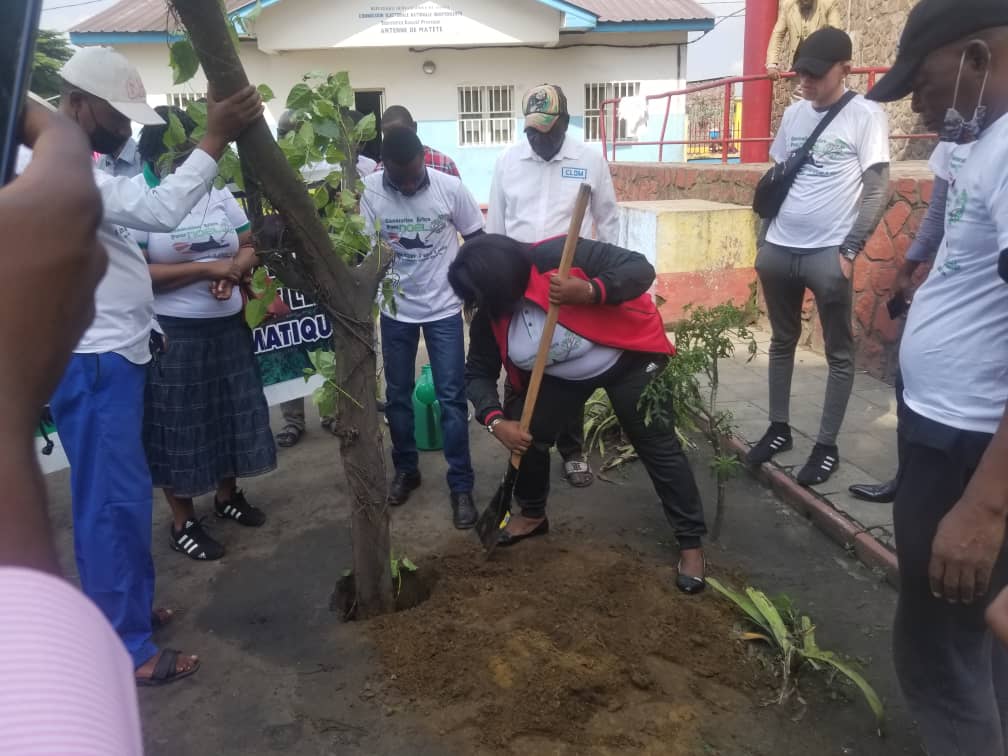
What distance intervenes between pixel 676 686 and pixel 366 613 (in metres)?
1.23

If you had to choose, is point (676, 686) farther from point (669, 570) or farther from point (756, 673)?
point (669, 570)

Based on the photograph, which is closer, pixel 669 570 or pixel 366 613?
pixel 366 613

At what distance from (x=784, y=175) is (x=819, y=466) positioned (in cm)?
149

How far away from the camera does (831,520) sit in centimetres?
372

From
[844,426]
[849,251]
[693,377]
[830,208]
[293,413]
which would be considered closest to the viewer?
[693,377]

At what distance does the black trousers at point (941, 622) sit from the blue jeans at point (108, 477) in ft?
7.86

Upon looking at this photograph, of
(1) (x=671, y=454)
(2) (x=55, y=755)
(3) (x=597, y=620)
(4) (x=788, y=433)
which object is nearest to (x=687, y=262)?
(4) (x=788, y=433)

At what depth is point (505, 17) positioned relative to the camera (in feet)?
51.8

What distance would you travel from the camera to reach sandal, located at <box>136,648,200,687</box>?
9.33ft

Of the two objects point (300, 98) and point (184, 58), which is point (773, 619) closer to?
point (300, 98)

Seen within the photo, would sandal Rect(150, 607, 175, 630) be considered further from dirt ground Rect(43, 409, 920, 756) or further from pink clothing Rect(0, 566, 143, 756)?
pink clothing Rect(0, 566, 143, 756)

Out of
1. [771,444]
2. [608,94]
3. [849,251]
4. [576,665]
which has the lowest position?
[576,665]

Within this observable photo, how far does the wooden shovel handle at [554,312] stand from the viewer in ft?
9.71

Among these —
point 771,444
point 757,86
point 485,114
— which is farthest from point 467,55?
point 771,444
